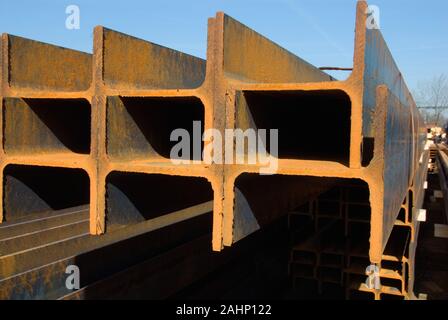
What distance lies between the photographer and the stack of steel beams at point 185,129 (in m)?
1.81

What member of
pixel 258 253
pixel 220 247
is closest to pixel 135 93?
pixel 220 247

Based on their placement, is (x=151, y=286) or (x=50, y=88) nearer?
(x=50, y=88)

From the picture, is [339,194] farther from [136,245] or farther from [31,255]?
[31,255]

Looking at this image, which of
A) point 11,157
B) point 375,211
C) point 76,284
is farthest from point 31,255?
point 375,211

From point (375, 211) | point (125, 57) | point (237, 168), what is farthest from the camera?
point (125, 57)

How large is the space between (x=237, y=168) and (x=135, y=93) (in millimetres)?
607

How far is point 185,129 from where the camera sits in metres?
2.70

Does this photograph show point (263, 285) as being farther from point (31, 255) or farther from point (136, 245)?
point (31, 255)

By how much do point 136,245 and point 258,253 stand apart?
2781 millimetres

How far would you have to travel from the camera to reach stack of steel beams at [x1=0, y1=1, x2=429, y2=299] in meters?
1.81

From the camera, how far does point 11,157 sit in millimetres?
2291

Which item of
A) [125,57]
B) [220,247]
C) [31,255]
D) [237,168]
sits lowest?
[31,255]

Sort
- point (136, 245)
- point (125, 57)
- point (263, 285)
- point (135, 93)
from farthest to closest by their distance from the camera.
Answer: point (263, 285), point (136, 245), point (125, 57), point (135, 93)

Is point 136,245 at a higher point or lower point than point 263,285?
higher
